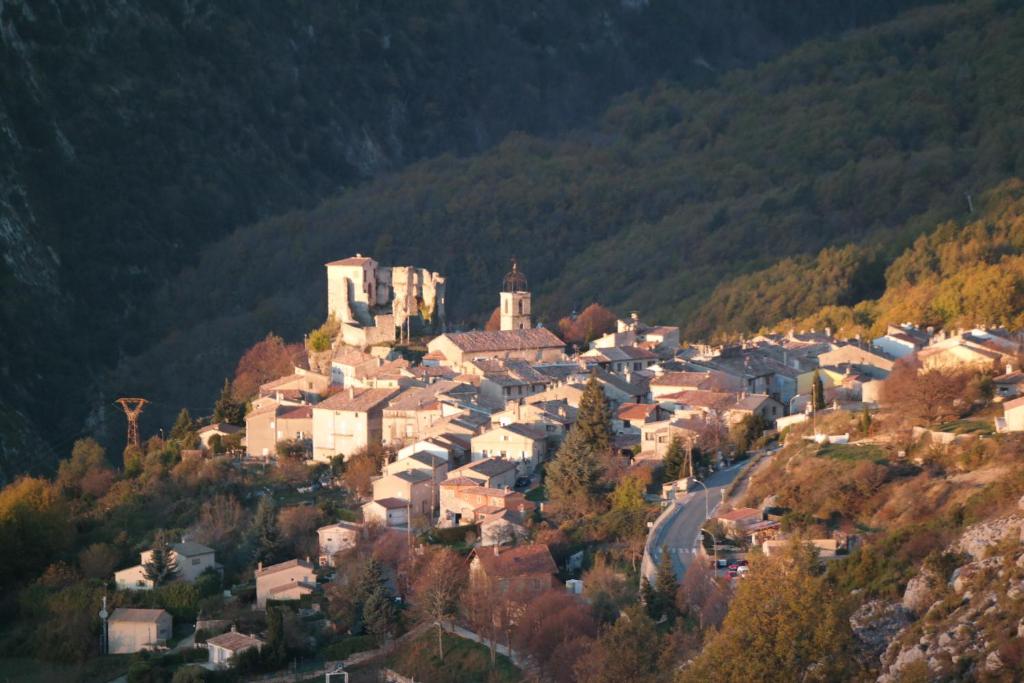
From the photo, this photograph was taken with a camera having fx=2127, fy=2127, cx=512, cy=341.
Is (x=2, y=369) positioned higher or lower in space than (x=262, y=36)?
lower

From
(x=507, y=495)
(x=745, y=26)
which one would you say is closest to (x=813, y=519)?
(x=507, y=495)

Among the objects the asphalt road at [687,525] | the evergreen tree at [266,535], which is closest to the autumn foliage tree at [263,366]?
the evergreen tree at [266,535]

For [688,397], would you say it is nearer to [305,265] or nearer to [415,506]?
[415,506]

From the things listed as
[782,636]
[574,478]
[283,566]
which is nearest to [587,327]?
[574,478]

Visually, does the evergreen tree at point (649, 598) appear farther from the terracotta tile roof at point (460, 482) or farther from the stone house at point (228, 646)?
the terracotta tile roof at point (460, 482)

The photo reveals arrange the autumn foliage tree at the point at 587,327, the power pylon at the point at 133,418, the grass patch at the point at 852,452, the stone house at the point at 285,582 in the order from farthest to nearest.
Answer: the autumn foliage tree at the point at 587,327, the power pylon at the point at 133,418, the stone house at the point at 285,582, the grass patch at the point at 852,452

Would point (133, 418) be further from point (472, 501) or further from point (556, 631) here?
point (556, 631)
